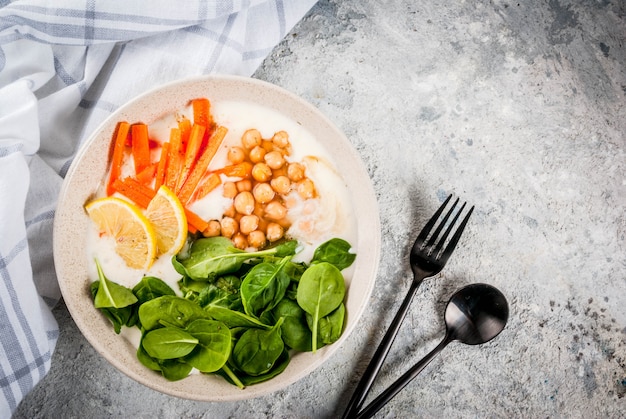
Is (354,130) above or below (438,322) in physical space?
above

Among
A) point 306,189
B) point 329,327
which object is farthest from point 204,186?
point 329,327

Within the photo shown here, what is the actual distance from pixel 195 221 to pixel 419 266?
2.02 ft

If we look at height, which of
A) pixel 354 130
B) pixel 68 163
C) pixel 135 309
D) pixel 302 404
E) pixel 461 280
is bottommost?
pixel 302 404

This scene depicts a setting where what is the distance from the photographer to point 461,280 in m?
1.57

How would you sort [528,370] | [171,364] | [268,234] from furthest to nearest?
[528,370], [268,234], [171,364]

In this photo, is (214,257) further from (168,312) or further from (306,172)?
(306,172)

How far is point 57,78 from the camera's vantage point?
1.50 m

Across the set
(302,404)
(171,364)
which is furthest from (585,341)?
(171,364)

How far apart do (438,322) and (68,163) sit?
3.70ft

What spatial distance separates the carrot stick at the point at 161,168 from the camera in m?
1.43

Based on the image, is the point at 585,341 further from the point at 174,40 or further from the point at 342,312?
the point at 174,40

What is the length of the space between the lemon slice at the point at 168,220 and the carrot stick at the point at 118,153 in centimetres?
13

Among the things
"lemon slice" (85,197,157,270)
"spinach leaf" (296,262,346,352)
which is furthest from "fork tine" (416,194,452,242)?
"lemon slice" (85,197,157,270)

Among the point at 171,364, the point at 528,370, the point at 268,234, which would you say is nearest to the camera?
the point at 171,364
